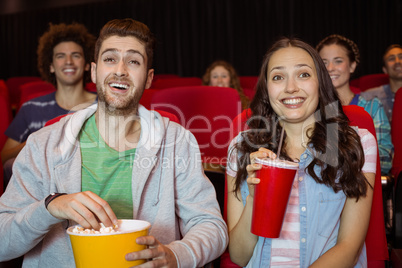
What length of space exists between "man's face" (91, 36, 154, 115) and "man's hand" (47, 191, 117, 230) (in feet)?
1.55

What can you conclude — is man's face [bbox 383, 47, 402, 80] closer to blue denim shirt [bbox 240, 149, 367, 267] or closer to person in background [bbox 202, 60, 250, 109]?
person in background [bbox 202, 60, 250, 109]

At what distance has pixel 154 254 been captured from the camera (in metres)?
1.11

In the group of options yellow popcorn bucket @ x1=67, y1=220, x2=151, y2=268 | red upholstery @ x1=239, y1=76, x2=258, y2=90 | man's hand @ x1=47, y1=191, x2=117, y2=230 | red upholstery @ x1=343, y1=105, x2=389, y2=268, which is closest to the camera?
yellow popcorn bucket @ x1=67, y1=220, x2=151, y2=268

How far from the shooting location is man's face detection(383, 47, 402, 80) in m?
3.96

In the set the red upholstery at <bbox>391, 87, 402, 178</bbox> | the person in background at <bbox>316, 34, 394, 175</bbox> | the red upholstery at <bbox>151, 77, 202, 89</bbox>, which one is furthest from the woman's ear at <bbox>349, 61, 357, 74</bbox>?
the red upholstery at <bbox>151, 77, 202, 89</bbox>

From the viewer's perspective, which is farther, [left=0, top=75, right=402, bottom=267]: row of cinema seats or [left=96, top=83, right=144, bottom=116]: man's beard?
[left=0, top=75, right=402, bottom=267]: row of cinema seats

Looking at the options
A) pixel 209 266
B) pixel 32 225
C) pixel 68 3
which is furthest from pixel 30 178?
pixel 68 3

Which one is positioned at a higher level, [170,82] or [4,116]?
[170,82]

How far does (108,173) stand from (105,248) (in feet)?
1.76

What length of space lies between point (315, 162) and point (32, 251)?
101 cm

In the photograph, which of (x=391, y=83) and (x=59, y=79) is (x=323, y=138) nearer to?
(x=59, y=79)

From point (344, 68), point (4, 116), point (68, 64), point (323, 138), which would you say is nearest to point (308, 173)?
point (323, 138)

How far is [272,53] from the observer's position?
1731mm

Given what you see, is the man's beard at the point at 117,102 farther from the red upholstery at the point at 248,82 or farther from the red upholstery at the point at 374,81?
the red upholstery at the point at 248,82
